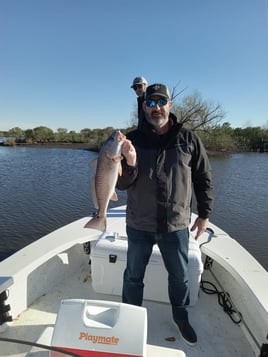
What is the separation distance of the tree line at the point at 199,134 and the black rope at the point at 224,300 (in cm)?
2479

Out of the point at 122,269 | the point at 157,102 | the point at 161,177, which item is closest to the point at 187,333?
the point at 122,269

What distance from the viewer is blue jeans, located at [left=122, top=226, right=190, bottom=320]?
198 cm

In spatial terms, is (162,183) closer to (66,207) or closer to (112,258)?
(112,258)

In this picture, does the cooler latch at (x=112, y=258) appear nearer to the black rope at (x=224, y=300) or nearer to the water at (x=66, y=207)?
the black rope at (x=224, y=300)

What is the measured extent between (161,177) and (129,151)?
325mm

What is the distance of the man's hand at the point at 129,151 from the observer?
1641 millimetres

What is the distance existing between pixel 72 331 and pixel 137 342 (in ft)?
1.03

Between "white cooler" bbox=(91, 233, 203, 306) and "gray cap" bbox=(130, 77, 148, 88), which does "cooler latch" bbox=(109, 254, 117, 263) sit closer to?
"white cooler" bbox=(91, 233, 203, 306)

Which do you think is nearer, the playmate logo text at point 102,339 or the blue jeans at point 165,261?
the playmate logo text at point 102,339

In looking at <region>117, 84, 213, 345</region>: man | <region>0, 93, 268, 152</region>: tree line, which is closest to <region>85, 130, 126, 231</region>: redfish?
<region>117, 84, 213, 345</region>: man

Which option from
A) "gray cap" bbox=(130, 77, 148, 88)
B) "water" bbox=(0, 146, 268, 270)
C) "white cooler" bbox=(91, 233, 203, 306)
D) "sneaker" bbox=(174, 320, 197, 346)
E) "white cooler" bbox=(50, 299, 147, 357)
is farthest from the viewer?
"water" bbox=(0, 146, 268, 270)

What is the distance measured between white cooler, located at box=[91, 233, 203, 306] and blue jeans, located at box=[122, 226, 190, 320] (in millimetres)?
271

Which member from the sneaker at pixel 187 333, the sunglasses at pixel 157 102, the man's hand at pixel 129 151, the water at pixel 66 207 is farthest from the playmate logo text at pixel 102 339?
the water at pixel 66 207

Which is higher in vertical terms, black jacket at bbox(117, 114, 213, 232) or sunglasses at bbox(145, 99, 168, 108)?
sunglasses at bbox(145, 99, 168, 108)
